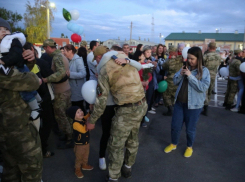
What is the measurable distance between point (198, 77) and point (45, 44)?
3.08 meters

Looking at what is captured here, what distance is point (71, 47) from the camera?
3836mm

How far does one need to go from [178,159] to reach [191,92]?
1283mm

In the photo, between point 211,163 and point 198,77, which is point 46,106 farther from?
point 211,163

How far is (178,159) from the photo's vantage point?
10.7 ft

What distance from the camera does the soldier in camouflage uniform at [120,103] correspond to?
220 centimetres

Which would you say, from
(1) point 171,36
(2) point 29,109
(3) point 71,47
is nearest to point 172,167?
(2) point 29,109

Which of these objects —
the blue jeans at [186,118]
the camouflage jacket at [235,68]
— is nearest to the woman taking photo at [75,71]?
the blue jeans at [186,118]

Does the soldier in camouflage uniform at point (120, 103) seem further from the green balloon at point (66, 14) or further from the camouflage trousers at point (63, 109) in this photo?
the green balloon at point (66, 14)

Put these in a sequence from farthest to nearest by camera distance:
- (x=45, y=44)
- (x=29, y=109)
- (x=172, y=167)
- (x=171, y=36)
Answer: (x=171, y=36)
(x=45, y=44)
(x=172, y=167)
(x=29, y=109)

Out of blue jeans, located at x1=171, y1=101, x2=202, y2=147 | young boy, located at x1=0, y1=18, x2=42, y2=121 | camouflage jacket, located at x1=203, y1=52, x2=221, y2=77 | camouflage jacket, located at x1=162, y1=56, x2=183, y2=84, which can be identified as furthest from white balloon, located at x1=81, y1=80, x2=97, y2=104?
camouflage jacket, located at x1=203, y1=52, x2=221, y2=77

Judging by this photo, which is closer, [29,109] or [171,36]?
[29,109]

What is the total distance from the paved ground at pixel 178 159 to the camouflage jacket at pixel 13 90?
56.8 inches

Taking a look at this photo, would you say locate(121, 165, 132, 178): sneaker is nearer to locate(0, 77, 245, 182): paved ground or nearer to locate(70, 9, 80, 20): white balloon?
locate(0, 77, 245, 182): paved ground

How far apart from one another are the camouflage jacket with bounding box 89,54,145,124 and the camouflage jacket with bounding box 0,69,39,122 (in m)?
0.75
